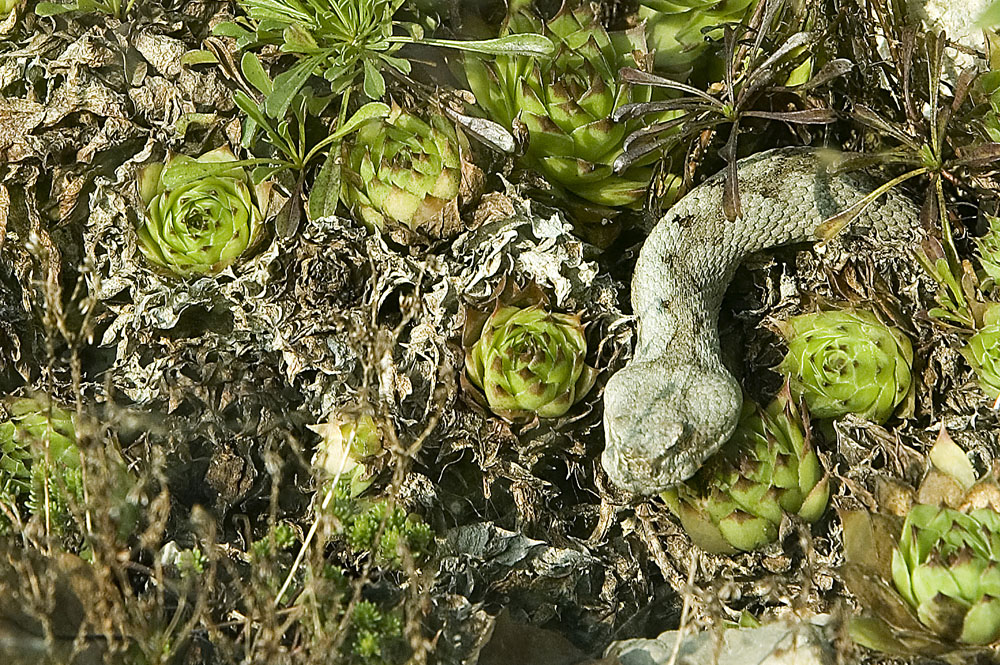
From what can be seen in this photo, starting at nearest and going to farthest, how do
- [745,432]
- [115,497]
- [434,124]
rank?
[115,497]
[745,432]
[434,124]

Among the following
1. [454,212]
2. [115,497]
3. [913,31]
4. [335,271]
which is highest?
[913,31]

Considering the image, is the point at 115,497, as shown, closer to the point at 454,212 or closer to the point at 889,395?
the point at 454,212

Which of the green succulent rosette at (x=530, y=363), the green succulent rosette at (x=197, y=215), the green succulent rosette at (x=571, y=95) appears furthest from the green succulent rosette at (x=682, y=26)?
the green succulent rosette at (x=197, y=215)

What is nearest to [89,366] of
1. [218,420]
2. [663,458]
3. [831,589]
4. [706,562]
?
[218,420]

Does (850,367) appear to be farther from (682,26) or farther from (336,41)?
(336,41)

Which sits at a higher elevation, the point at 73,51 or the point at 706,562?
the point at 73,51

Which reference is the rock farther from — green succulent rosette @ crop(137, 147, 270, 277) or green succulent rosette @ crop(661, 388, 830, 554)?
green succulent rosette @ crop(137, 147, 270, 277)

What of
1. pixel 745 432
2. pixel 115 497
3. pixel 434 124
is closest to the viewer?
pixel 115 497

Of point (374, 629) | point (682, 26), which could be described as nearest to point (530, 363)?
point (374, 629)

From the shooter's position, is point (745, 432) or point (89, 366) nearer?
point (745, 432)
